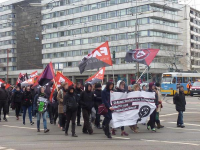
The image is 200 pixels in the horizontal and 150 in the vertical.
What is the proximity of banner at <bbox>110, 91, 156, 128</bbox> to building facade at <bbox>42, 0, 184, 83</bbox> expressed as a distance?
43.0 metres

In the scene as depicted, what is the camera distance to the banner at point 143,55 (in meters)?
16.4

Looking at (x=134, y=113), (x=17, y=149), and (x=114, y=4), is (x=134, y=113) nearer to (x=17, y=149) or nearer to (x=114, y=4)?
(x=17, y=149)

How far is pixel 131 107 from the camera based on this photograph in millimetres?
10945

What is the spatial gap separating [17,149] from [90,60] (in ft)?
28.5

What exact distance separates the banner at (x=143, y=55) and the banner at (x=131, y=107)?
5196 millimetres

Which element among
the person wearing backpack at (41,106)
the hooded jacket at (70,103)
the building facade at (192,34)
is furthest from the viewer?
the building facade at (192,34)

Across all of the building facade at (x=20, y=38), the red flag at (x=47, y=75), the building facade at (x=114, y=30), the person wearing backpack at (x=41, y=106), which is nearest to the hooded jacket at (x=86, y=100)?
the person wearing backpack at (x=41, y=106)

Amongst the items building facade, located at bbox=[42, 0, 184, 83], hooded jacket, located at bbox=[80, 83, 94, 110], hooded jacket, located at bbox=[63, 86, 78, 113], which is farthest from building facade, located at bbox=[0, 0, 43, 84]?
hooded jacket, located at bbox=[63, 86, 78, 113]

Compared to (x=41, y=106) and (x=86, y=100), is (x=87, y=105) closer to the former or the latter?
(x=86, y=100)

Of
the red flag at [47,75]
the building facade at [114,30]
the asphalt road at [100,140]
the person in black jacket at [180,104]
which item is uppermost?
the building facade at [114,30]

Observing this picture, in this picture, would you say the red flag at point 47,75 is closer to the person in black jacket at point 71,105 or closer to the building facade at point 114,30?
the person in black jacket at point 71,105

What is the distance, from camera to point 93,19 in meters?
64.2

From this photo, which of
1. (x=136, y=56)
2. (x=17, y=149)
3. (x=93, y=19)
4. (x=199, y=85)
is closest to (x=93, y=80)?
(x=136, y=56)

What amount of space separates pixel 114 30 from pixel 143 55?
146 feet
